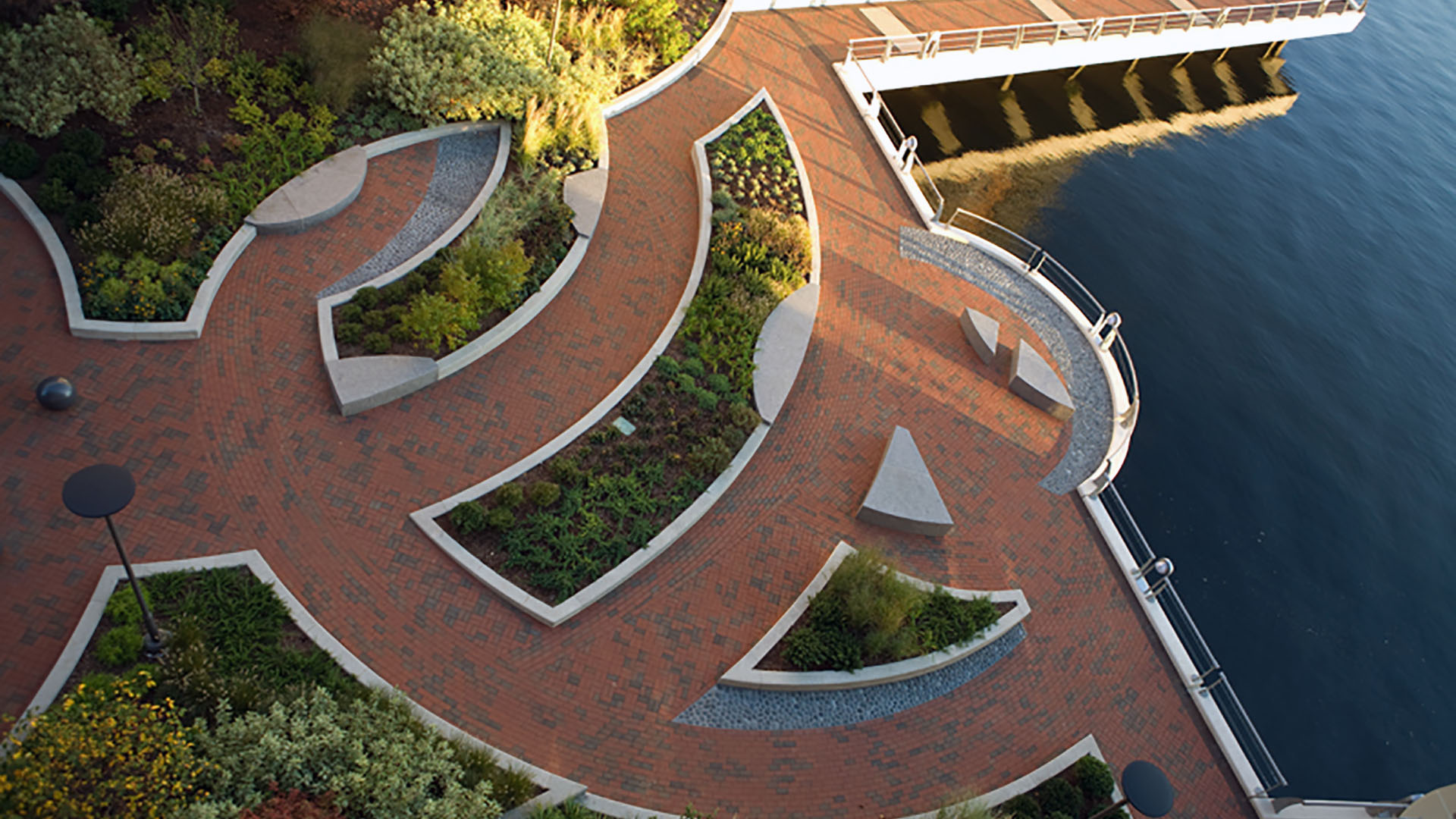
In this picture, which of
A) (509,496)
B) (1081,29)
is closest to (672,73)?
(509,496)

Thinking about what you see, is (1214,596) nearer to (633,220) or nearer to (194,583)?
(633,220)

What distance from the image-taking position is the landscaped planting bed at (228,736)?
419 inches

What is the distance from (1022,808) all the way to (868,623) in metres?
3.70

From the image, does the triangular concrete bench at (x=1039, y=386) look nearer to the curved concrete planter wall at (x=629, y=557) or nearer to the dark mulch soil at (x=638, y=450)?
the curved concrete planter wall at (x=629, y=557)

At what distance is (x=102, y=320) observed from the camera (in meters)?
16.6

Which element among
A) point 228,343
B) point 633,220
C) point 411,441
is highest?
point 633,220

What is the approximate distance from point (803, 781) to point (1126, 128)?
29073 mm

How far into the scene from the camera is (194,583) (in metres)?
14.2

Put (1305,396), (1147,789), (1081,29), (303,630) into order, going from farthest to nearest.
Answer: (1081,29)
(1305,396)
(303,630)
(1147,789)

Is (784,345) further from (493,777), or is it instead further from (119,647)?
(119,647)

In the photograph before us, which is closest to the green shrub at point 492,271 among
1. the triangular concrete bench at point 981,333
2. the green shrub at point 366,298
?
the green shrub at point 366,298

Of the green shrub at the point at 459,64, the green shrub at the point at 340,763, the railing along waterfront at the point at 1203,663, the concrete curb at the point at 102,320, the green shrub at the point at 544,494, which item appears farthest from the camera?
the green shrub at the point at 459,64

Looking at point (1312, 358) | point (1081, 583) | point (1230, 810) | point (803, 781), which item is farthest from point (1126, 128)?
point (803, 781)

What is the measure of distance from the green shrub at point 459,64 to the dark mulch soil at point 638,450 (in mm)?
8038
